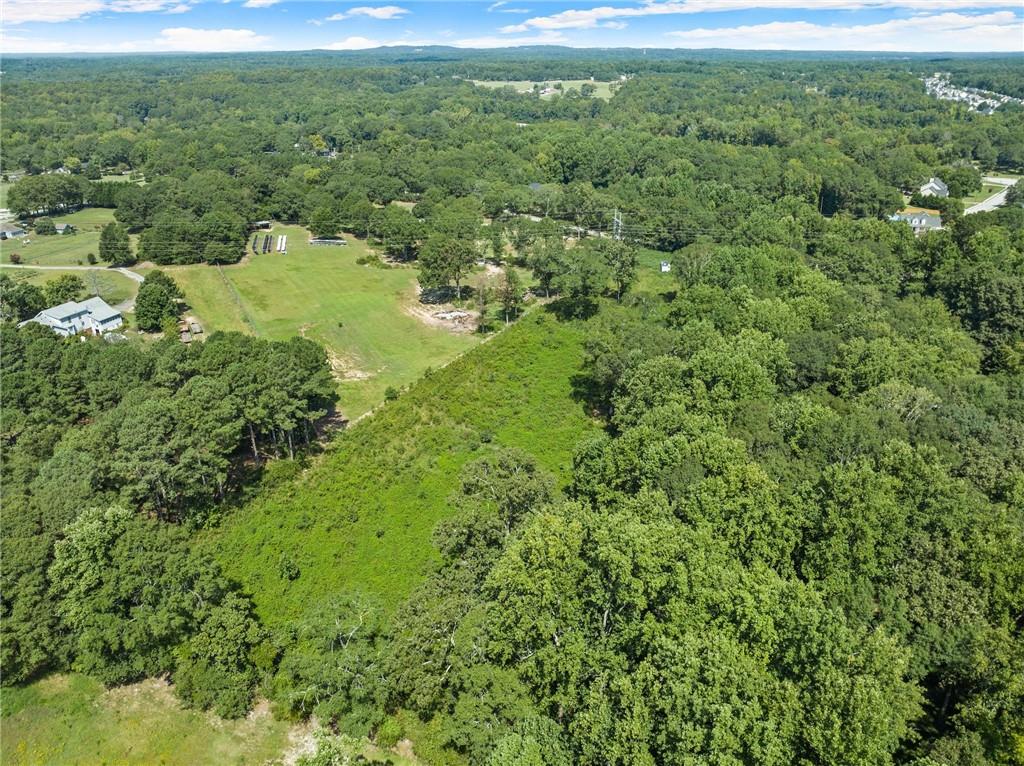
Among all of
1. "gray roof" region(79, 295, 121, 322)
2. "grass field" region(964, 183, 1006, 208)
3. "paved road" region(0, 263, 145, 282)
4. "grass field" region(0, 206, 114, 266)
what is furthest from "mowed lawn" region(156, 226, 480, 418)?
"grass field" region(964, 183, 1006, 208)

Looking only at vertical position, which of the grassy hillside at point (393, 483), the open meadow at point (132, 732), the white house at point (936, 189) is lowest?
the open meadow at point (132, 732)

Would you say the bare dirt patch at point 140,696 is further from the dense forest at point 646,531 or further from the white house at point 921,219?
the white house at point 921,219

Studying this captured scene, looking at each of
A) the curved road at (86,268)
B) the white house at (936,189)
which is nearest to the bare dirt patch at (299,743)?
the curved road at (86,268)

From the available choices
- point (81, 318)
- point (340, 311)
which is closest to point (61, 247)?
point (81, 318)

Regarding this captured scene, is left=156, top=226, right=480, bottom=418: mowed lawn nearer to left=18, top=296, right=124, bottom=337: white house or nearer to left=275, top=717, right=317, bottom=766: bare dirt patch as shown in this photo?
left=18, top=296, right=124, bottom=337: white house

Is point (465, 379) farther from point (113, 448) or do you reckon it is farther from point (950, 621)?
point (950, 621)

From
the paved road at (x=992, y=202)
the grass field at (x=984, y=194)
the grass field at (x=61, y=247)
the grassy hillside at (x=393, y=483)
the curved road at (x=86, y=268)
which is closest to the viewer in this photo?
the grassy hillside at (x=393, y=483)
